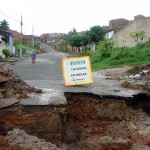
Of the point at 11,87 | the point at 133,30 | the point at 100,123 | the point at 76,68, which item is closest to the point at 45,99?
the point at 11,87

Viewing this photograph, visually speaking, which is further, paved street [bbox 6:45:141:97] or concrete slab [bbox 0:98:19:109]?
paved street [bbox 6:45:141:97]

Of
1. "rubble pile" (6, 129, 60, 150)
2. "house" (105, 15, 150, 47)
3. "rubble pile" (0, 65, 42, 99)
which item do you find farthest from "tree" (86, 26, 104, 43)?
"rubble pile" (6, 129, 60, 150)

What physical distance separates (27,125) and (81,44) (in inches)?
1947

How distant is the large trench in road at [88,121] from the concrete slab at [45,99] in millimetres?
93

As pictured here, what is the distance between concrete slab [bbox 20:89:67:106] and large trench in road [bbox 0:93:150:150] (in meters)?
0.09

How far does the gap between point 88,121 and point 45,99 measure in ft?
3.76

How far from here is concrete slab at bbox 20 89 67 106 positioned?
22.7 ft

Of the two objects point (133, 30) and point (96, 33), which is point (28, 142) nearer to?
point (133, 30)

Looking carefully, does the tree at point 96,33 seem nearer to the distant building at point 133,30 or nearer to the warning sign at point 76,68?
the distant building at point 133,30

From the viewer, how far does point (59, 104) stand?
694 cm

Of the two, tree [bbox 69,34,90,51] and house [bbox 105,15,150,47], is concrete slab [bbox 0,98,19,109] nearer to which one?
house [bbox 105,15,150,47]

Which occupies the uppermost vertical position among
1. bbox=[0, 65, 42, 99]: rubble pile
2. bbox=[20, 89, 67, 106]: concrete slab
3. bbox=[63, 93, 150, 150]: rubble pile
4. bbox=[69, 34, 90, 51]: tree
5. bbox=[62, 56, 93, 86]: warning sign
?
bbox=[69, 34, 90, 51]: tree

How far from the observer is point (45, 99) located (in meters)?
7.32

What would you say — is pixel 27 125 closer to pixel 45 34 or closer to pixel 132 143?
pixel 132 143
